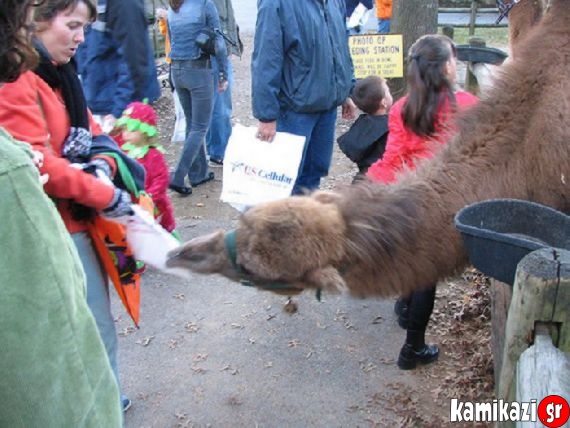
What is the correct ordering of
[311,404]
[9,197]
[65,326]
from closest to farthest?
[9,197], [65,326], [311,404]

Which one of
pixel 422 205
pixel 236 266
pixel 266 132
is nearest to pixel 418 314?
pixel 422 205

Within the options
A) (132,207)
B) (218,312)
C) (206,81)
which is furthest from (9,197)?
(206,81)

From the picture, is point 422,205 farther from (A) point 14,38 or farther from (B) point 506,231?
(A) point 14,38

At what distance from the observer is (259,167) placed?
14.9 feet

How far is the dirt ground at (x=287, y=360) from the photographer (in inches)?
146

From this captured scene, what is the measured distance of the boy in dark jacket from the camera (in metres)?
4.71

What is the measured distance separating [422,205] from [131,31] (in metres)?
2.80

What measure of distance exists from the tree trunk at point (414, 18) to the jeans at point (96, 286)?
6.01m

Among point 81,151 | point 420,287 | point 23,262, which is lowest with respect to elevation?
point 420,287

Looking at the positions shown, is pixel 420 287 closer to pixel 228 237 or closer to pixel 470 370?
pixel 228 237

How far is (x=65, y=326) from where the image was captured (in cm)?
111

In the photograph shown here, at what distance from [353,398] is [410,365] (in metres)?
0.49

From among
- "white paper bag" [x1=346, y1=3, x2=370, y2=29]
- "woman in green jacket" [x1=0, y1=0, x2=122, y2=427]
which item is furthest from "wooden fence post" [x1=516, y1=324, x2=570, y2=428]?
"white paper bag" [x1=346, y1=3, x2=370, y2=29]

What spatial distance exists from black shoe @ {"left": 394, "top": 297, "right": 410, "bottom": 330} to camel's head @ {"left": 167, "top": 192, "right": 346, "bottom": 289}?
6.29 feet
